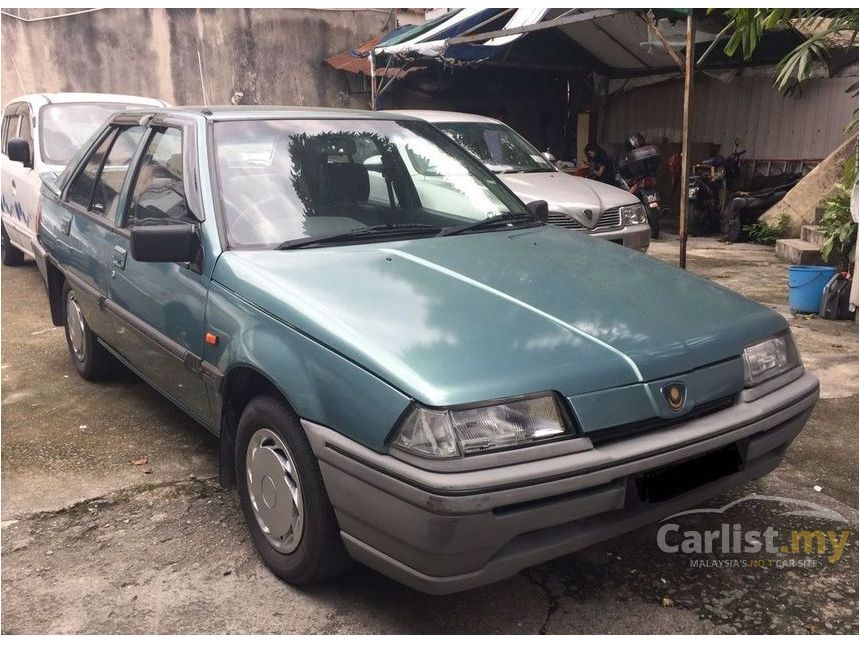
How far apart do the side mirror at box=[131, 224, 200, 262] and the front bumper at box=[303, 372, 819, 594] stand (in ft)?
3.24

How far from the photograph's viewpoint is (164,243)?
2.85m

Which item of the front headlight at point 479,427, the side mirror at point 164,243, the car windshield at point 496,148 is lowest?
the front headlight at point 479,427

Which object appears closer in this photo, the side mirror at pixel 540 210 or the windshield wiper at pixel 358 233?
the windshield wiper at pixel 358 233

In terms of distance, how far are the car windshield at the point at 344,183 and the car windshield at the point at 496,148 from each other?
12.8ft

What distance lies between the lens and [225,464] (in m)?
2.90

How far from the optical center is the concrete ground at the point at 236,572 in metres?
2.45

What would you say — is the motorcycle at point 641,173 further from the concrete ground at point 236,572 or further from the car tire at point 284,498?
the car tire at point 284,498

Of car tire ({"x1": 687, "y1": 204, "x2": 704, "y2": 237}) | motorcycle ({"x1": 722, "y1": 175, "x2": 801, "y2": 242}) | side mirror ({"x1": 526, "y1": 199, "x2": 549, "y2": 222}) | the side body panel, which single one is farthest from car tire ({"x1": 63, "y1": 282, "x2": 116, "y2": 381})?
car tire ({"x1": 687, "y1": 204, "x2": 704, "y2": 237})

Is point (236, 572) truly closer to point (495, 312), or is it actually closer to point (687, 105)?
point (495, 312)

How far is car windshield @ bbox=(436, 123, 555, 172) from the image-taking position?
761 cm

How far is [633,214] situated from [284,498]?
17.3ft

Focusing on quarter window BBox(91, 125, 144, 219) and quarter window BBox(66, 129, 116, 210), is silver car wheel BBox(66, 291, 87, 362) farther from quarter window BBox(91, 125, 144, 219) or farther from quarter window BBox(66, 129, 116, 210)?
quarter window BBox(91, 125, 144, 219)

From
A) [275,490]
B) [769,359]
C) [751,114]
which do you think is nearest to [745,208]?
[751,114]

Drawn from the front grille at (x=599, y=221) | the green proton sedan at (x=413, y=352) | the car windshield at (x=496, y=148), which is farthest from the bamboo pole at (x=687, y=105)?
the green proton sedan at (x=413, y=352)
